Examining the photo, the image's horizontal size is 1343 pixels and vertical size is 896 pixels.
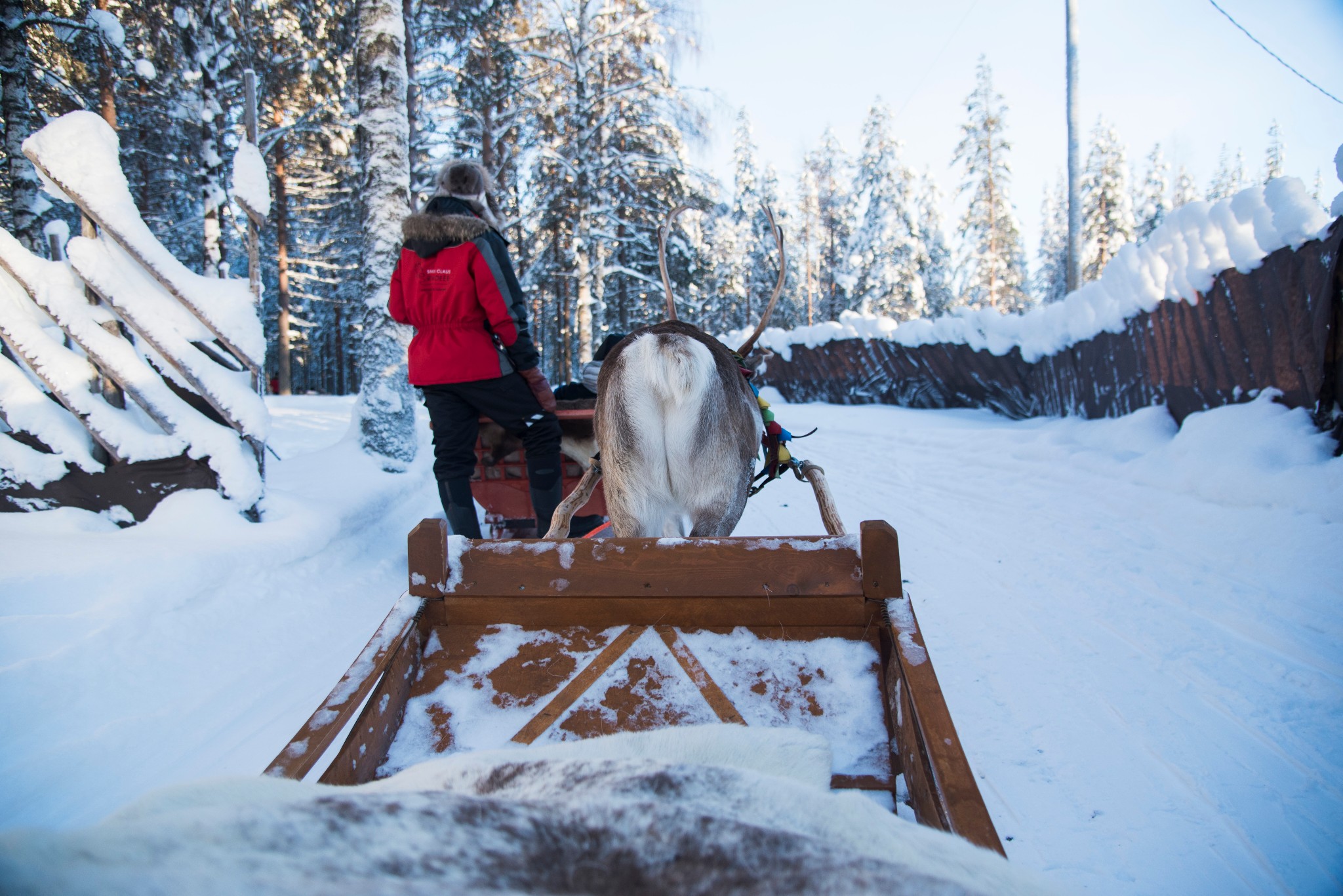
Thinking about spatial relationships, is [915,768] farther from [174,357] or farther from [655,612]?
[174,357]

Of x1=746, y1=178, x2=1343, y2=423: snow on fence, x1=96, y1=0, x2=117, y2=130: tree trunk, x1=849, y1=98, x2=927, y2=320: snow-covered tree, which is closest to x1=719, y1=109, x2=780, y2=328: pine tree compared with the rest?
x1=849, y1=98, x2=927, y2=320: snow-covered tree

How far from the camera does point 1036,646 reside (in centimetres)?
293

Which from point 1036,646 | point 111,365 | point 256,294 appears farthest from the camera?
point 256,294

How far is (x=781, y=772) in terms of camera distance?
1312 mm

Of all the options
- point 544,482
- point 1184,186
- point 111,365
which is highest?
point 1184,186

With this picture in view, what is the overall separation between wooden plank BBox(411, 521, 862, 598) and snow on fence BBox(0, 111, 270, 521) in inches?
102

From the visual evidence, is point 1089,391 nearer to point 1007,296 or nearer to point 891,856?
point 891,856

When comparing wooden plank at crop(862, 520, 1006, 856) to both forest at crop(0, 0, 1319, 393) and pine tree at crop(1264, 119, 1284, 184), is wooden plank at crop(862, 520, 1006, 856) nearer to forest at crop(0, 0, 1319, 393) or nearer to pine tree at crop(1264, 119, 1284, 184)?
forest at crop(0, 0, 1319, 393)

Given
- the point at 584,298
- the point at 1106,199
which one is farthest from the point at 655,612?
the point at 1106,199

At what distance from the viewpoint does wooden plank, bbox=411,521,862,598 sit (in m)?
1.81

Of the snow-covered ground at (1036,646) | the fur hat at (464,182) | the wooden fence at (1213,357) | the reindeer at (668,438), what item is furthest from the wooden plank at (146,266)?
the wooden fence at (1213,357)

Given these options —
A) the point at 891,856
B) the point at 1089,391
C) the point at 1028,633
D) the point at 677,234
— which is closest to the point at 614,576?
the point at 891,856

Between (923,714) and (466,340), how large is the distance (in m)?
A: 2.68

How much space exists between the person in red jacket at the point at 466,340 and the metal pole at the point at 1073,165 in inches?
479
